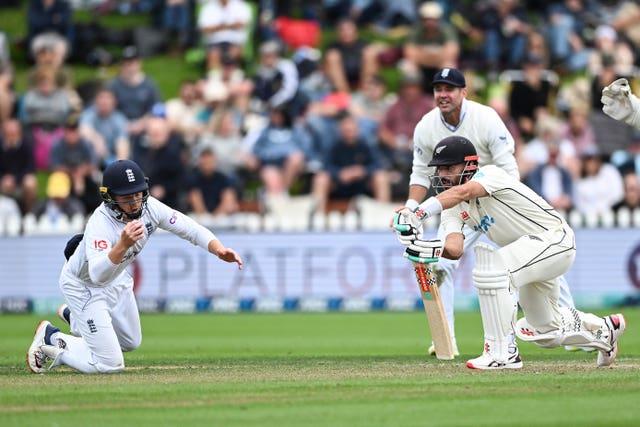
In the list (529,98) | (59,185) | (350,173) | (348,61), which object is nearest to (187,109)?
(59,185)

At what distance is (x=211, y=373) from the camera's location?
938 cm

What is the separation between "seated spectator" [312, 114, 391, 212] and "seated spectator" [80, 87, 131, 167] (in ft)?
11.0

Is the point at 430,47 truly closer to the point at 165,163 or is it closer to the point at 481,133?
the point at 165,163

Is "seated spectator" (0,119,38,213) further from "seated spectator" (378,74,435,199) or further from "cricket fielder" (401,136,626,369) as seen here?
"cricket fielder" (401,136,626,369)

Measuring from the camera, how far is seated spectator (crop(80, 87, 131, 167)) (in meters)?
20.5

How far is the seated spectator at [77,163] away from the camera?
64.4 ft

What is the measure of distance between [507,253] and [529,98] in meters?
12.2

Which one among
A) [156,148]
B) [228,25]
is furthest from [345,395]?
[228,25]

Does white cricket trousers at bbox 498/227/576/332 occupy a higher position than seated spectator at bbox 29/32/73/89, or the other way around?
seated spectator at bbox 29/32/73/89

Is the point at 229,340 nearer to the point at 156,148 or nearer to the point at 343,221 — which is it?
the point at 343,221

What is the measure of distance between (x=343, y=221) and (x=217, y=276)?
2010 mm

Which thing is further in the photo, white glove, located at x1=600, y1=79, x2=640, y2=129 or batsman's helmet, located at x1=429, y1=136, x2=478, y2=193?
white glove, located at x1=600, y1=79, x2=640, y2=129

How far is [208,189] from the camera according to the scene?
1942 cm

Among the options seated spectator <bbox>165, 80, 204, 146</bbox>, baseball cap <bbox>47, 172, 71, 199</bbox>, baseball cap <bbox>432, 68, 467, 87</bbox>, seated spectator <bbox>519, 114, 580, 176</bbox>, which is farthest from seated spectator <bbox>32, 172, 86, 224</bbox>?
baseball cap <bbox>432, 68, 467, 87</bbox>
